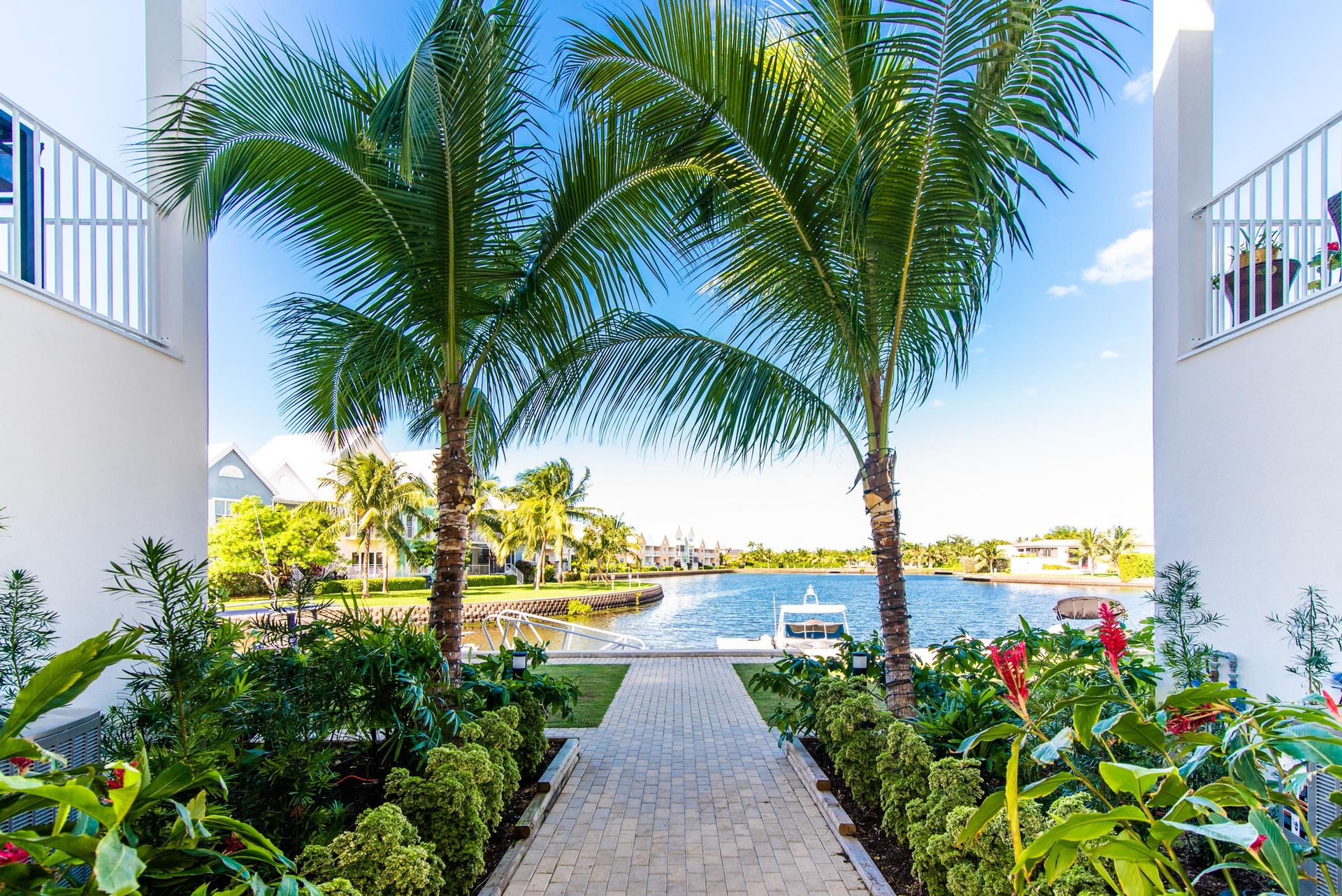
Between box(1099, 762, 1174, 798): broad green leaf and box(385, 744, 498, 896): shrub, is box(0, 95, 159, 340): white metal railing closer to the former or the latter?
box(385, 744, 498, 896): shrub

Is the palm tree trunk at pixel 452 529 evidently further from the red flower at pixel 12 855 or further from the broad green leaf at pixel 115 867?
the broad green leaf at pixel 115 867

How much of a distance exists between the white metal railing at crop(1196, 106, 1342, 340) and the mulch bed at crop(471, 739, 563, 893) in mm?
6161

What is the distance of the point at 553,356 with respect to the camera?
226 inches

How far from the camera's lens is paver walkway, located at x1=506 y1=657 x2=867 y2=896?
12.4 ft

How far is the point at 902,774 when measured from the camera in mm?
3881

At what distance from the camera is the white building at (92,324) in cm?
399

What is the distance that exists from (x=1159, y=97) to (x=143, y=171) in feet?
27.6

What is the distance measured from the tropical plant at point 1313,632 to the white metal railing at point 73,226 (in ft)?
25.4

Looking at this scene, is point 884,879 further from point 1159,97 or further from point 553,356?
point 1159,97

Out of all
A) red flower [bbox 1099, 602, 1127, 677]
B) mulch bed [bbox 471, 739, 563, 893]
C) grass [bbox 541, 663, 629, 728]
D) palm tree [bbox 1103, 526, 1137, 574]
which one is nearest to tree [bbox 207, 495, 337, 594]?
grass [bbox 541, 663, 629, 728]

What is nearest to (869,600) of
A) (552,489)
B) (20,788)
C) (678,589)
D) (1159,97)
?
(678,589)

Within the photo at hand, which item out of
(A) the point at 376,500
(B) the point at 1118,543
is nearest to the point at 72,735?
(A) the point at 376,500

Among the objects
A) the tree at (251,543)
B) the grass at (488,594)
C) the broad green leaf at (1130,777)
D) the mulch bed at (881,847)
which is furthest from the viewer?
the grass at (488,594)

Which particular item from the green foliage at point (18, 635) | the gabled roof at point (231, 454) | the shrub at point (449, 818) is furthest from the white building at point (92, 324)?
the gabled roof at point (231, 454)
